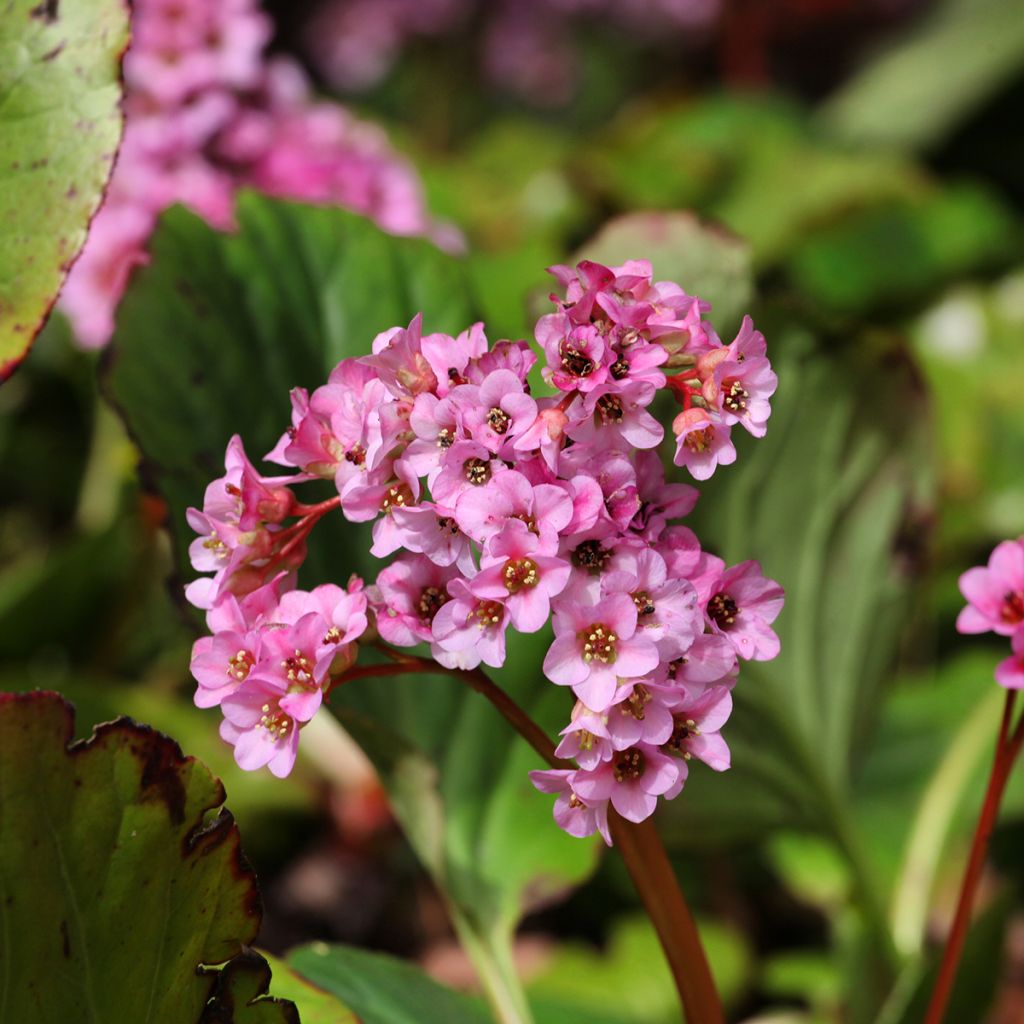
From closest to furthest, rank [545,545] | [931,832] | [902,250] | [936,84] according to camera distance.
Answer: [545,545] → [931,832] → [902,250] → [936,84]

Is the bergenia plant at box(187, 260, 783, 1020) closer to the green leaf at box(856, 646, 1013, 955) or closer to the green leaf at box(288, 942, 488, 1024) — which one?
the green leaf at box(288, 942, 488, 1024)

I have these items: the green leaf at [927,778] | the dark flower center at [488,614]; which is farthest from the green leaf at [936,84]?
the dark flower center at [488,614]

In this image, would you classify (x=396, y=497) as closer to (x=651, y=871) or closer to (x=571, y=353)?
(x=571, y=353)

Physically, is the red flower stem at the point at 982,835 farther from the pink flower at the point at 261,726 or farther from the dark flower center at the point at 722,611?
the pink flower at the point at 261,726

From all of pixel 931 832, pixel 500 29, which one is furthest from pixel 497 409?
pixel 500 29

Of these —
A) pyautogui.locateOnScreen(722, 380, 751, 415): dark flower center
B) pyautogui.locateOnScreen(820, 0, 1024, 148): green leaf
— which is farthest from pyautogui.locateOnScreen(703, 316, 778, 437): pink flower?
pyautogui.locateOnScreen(820, 0, 1024, 148): green leaf
